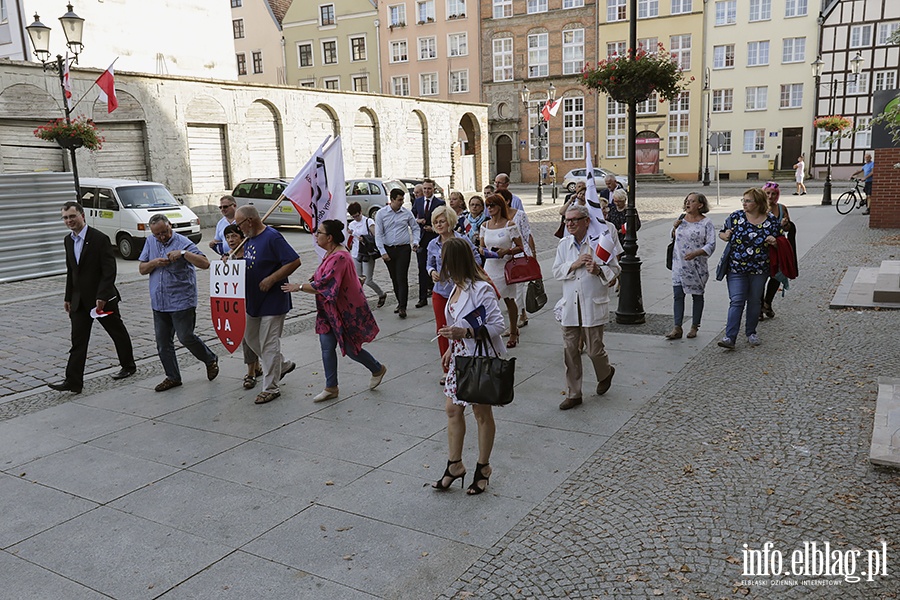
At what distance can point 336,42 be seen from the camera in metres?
58.3

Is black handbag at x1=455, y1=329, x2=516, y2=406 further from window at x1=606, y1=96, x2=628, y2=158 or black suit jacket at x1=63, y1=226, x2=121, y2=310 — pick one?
window at x1=606, y1=96, x2=628, y2=158

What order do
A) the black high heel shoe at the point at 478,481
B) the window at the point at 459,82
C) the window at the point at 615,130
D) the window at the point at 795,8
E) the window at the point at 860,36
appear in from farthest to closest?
the window at the point at 459,82 < the window at the point at 615,130 < the window at the point at 795,8 < the window at the point at 860,36 < the black high heel shoe at the point at 478,481

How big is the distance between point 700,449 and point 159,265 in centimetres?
538

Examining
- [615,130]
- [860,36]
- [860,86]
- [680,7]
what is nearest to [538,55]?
[615,130]

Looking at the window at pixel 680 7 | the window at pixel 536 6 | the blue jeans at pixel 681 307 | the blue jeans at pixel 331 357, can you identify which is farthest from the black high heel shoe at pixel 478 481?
the window at pixel 536 6

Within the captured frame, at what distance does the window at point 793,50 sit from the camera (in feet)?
152

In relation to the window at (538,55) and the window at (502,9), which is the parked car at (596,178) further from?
the window at (502,9)

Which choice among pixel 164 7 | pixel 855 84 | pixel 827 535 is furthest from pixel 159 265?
pixel 855 84

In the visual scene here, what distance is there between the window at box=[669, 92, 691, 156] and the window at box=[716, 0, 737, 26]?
4920mm

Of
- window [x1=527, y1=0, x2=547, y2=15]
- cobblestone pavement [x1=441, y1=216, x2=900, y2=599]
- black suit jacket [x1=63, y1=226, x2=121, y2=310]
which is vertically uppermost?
window [x1=527, y1=0, x2=547, y2=15]

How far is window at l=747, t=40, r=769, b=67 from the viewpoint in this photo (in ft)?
155

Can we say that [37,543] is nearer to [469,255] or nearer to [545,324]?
[469,255]

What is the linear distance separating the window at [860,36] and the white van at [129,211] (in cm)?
4216

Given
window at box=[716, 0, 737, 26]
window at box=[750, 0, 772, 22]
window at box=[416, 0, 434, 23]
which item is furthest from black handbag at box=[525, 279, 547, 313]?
window at box=[416, 0, 434, 23]
